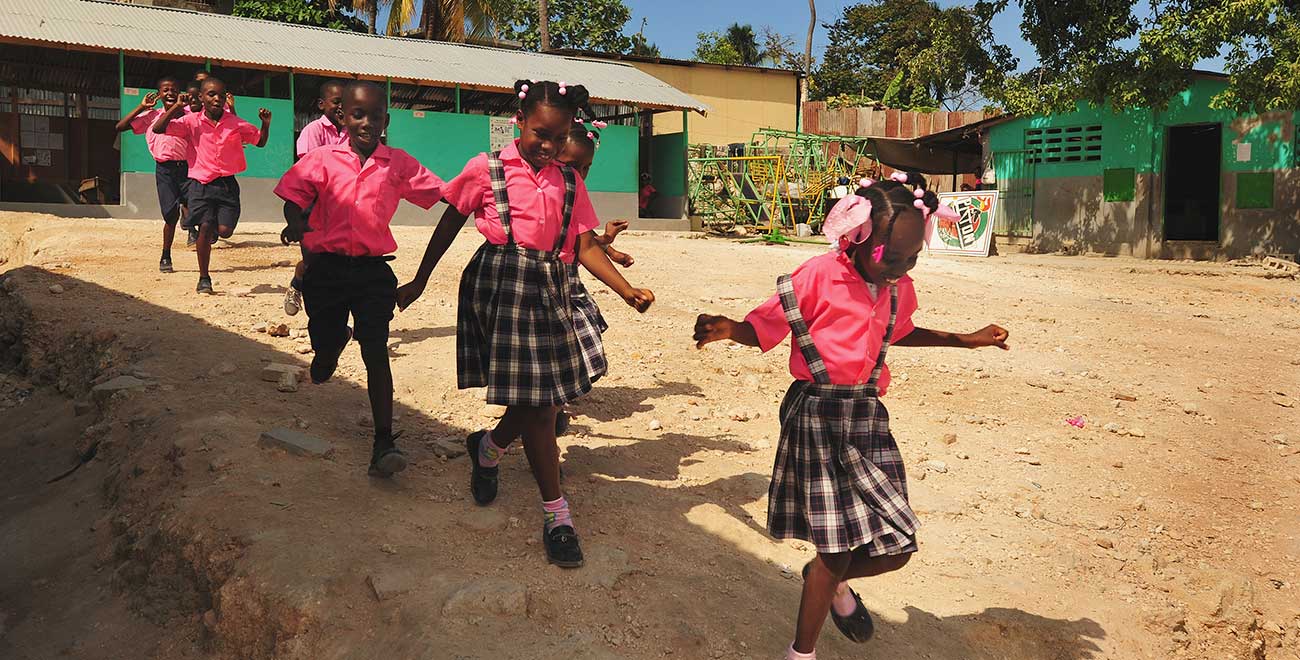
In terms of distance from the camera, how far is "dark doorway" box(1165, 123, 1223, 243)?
746 inches

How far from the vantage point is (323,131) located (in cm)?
622

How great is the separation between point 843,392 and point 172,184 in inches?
274

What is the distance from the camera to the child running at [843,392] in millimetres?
2791

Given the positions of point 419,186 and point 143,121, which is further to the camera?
point 143,121

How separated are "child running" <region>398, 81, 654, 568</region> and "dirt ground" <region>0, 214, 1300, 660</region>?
411mm

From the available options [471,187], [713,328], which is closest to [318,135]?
[471,187]

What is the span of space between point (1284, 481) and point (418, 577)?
14.4 feet

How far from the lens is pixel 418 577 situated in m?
3.18

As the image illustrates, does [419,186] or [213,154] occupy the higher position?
[213,154]

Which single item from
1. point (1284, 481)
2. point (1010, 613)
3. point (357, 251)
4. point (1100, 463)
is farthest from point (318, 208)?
point (1284, 481)

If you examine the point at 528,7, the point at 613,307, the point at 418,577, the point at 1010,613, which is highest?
the point at 528,7

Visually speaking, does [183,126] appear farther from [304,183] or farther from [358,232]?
[358,232]

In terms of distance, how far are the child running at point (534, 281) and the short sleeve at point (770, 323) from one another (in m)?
0.52

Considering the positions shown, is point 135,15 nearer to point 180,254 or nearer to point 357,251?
point 180,254
